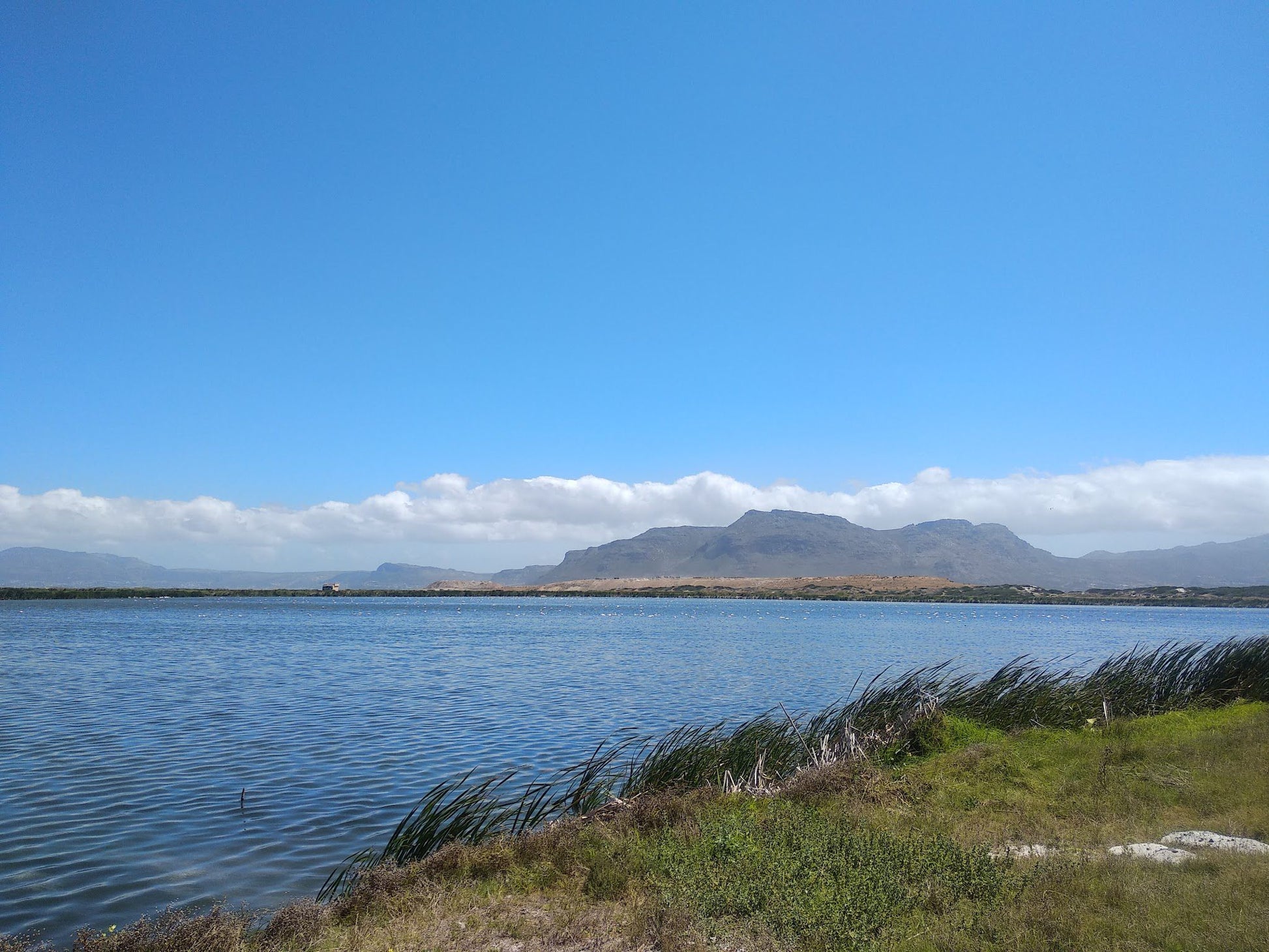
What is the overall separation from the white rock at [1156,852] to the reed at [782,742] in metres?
6.11

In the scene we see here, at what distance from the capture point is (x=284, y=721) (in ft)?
91.1

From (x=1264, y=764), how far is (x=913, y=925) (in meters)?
11.4

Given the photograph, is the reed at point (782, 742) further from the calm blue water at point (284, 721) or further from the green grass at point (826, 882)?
the calm blue water at point (284, 721)

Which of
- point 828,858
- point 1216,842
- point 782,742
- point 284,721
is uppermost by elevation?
point 828,858

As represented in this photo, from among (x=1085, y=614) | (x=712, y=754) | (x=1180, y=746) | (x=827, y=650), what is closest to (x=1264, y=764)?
(x=1180, y=746)

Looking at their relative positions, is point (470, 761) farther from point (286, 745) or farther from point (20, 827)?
point (20, 827)

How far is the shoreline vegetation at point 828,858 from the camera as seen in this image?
8438 mm

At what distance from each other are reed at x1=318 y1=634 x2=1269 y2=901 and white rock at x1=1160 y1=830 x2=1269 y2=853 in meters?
6.51

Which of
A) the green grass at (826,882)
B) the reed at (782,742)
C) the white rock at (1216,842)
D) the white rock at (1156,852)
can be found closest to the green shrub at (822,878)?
the green grass at (826,882)

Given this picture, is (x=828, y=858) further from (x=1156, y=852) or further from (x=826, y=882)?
(x=1156, y=852)

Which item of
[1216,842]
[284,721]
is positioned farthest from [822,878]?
[284,721]

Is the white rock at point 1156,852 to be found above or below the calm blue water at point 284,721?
above

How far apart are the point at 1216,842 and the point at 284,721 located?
26.3 m

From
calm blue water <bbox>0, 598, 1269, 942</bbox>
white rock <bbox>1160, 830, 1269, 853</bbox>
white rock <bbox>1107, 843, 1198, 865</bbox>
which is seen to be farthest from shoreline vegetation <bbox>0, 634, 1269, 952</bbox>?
calm blue water <bbox>0, 598, 1269, 942</bbox>
